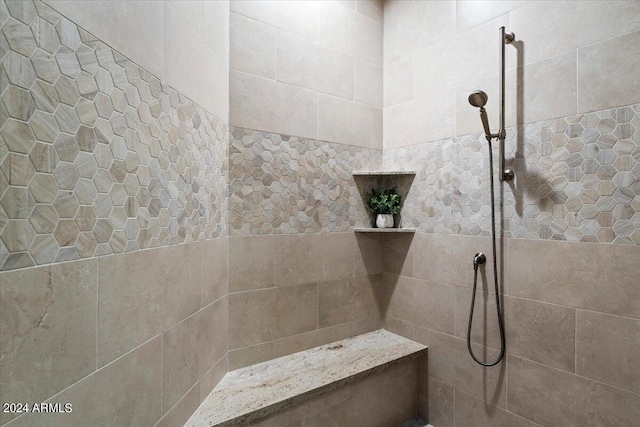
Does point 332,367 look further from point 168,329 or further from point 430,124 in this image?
point 430,124

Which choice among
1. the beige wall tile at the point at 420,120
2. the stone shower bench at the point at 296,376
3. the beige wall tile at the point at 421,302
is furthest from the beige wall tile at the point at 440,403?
the beige wall tile at the point at 420,120

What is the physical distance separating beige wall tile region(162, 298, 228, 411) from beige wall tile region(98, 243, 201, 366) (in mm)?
60

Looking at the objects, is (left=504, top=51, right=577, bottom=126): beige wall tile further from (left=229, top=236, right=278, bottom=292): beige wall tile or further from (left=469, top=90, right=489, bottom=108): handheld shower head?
(left=229, top=236, right=278, bottom=292): beige wall tile

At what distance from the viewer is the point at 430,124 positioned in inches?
70.8

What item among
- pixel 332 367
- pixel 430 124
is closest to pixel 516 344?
pixel 332 367

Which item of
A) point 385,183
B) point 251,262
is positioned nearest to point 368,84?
point 385,183

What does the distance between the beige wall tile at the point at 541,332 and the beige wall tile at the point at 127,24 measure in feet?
5.73

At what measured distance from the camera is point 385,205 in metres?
1.94

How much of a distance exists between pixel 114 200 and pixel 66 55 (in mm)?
351

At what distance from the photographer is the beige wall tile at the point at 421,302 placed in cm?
171

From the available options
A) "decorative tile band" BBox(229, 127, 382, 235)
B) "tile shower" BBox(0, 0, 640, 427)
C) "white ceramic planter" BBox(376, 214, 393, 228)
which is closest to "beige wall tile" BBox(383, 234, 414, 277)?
"tile shower" BBox(0, 0, 640, 427)

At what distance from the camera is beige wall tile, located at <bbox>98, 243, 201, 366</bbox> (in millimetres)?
808

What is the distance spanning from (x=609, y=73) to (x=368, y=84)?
117 cm

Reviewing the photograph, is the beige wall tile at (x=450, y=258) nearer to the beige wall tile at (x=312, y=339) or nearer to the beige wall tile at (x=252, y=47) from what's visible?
the beige wall tile at (x=312, y=339)
